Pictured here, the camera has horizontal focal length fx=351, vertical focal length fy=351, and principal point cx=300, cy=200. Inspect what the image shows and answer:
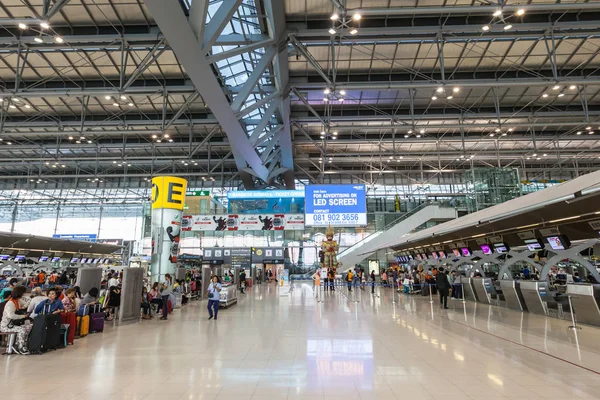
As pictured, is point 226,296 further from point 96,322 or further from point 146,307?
point 96,322

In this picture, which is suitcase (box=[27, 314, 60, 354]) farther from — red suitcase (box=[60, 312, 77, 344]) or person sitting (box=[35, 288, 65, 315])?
red suitcase (box=[60, 312, 77, 344])

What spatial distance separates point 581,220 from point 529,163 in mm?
32588

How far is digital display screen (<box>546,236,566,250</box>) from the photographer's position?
12.1 meters

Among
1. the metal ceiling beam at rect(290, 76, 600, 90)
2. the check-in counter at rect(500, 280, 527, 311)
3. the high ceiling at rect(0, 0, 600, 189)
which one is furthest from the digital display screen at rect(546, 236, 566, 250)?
the metal ceiling beam at rect(290, 76, 600, 90)

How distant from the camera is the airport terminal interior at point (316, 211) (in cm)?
618

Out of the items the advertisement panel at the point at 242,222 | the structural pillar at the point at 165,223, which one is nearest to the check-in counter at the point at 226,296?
the structural pillar at the point at 165,223

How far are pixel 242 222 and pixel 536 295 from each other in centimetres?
2415

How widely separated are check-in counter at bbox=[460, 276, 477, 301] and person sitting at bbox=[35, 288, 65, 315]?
1660 centimetres

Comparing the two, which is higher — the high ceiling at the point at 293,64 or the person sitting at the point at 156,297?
the high ceiling at the point at 293,64

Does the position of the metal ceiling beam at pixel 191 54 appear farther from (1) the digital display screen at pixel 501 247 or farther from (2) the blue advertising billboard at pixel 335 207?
(1) the digital display screen at pixel 501 247

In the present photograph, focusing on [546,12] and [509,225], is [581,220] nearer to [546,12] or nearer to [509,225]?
[509,225]

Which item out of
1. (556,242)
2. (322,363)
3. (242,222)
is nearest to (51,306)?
(322,363)

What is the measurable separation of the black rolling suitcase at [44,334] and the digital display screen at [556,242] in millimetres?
15085

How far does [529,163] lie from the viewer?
38.5 meters
